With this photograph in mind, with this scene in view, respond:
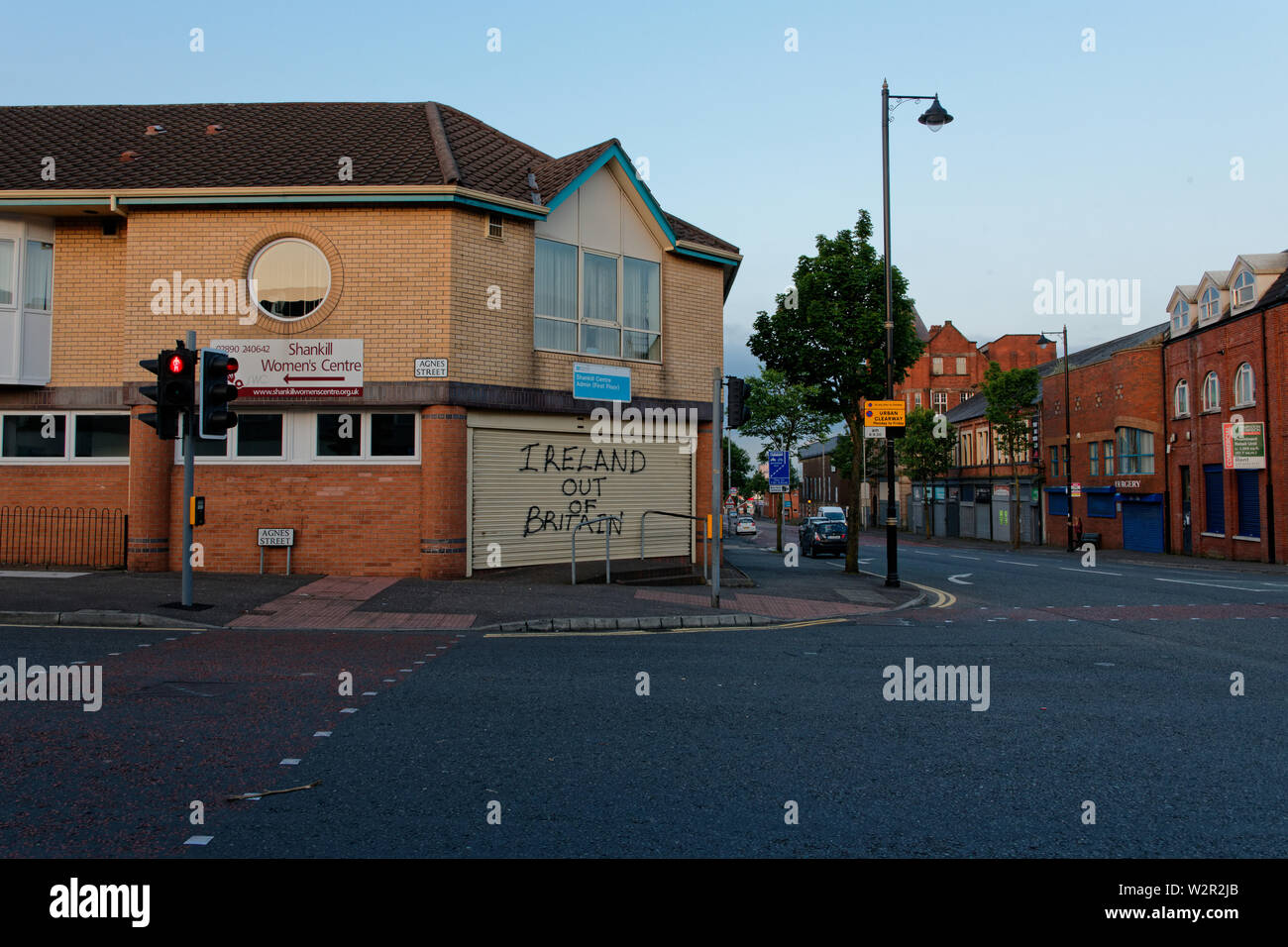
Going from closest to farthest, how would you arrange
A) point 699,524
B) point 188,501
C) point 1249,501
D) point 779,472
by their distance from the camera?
point 188,501 → point 699,524 → point 779,472 → point 1249,501

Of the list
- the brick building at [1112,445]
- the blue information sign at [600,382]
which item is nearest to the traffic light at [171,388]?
the blue information sign at [600,382]

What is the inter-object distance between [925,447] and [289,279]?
4868 cm

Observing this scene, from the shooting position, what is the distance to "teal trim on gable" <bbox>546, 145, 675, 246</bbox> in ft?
56.3

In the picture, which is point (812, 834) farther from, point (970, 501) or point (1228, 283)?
point (970, 501)

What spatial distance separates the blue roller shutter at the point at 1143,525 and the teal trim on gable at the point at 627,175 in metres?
30.5

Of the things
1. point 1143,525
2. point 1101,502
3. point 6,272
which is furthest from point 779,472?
point 1101,502

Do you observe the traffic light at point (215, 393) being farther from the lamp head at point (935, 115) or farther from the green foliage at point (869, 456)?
the green foliage at point (869, 456)

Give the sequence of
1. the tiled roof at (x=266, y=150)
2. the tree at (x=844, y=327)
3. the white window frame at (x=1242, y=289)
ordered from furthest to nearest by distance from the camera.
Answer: the white window frame at (x=1242, y=289)
the tree at (x=844, y=327)
the tiled roof at (x=266, y=150)

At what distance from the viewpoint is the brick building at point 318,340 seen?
616 inches

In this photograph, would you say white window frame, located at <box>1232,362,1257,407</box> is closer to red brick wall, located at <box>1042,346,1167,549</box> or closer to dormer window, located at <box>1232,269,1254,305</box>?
dormer window, located at <box>1232,269,1254,305</box>

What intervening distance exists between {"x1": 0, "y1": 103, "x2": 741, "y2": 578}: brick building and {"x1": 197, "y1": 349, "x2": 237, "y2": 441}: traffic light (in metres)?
3.51

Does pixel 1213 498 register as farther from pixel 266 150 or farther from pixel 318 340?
pixel 266 150

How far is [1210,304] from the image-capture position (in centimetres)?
3609

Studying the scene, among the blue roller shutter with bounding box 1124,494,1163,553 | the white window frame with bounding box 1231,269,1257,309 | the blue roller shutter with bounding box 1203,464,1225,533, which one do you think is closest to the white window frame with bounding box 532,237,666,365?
the white window frame with bounding box 1231,269,1257,309
